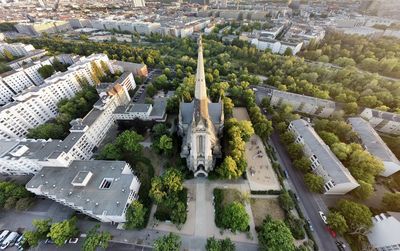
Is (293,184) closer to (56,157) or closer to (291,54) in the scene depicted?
(56,157)

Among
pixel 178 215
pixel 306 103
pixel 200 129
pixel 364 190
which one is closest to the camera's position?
pixel 200 129

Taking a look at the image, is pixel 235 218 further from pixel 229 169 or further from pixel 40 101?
pixel 40 101

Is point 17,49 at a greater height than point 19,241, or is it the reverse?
point 17,49

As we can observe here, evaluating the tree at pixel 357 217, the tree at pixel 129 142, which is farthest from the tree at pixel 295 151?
the tree at pixel 129 142

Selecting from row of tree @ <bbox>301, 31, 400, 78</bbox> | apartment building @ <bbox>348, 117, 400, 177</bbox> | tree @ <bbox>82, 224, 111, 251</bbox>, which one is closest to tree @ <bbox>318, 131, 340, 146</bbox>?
apartment building @ <bbox>348, 117, 400, 177</bbox>

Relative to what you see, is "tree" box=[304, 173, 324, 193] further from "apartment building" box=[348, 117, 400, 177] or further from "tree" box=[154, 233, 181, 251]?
"tree" box=[154, 233, 181, 251]

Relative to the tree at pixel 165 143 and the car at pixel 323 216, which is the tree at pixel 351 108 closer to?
the car at pixel 323 216

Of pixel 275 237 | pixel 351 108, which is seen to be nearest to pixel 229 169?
pixel 275 237
